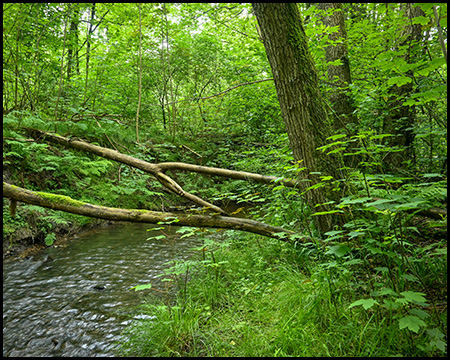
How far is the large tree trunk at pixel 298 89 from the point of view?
2.62 m

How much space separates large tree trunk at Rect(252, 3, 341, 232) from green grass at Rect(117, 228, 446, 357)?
0.76 m

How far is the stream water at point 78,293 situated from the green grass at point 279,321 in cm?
48

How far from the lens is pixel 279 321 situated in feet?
7.35

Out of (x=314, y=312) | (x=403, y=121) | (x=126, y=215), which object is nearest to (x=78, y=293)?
(x=126, y=215)

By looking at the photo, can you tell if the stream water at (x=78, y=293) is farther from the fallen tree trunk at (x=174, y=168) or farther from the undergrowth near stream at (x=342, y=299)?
the fallen tree trunk at (x=174, y=168)

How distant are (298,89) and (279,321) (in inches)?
Result: 93.6

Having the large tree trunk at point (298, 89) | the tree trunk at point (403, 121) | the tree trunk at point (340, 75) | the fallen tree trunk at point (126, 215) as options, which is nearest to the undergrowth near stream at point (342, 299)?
the large tree trunk at point (298, 89)

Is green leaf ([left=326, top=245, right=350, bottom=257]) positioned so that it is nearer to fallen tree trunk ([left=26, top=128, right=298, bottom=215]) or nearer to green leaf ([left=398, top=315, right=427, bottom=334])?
green leaf ([left=398, top=315, right=427, bottom=334])

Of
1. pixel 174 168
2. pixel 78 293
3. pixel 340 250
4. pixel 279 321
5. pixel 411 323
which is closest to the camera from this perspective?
pixel 411 323

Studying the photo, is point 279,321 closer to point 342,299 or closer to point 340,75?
point 342,299

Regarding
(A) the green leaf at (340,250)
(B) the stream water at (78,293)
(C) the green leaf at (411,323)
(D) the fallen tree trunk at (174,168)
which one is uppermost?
Answer: (D) the fallen tree trunk at (174,168)

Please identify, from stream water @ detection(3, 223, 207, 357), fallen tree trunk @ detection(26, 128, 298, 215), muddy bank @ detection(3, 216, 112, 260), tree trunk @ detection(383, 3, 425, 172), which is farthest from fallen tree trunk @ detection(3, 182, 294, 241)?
tree trunk @ detection(383, 3, 425, 172)

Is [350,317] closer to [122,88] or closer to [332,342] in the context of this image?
[332,342]

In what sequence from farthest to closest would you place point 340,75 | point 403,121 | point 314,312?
point 340,75, point 403,121, point 314,312
